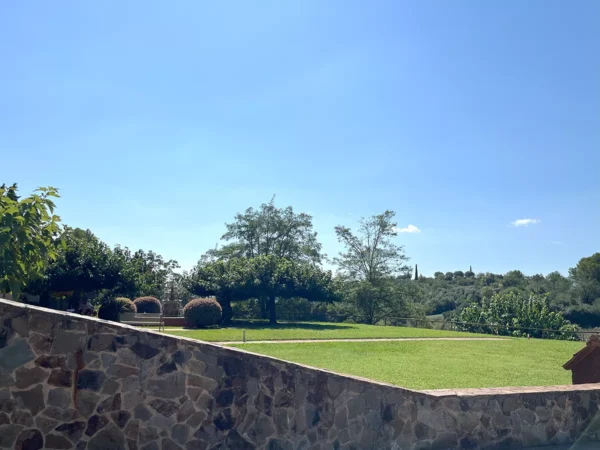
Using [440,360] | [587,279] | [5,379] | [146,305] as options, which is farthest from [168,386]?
[587,279]

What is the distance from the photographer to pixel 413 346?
21859 millimetres

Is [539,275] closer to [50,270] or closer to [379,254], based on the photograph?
[379,254]

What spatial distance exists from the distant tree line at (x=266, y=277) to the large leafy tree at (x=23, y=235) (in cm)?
2

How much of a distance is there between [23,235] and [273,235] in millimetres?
46832

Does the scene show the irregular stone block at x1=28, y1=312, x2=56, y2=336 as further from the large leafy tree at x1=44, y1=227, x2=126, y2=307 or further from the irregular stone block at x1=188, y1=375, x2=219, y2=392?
the large leafy tree at x1=44, y1=227, x2=126, y2=307

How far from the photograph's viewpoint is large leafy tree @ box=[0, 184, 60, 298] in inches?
295

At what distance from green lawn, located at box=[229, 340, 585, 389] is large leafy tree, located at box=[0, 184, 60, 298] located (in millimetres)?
8236

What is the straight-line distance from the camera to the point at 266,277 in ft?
117

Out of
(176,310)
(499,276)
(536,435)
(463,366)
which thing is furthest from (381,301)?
(499,276)

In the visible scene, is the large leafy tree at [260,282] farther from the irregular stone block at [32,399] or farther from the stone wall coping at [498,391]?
the irregular stone block at [32,399]

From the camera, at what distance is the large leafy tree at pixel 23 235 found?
7484 mm

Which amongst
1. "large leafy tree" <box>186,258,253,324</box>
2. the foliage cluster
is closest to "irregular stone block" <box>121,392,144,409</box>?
"large leafy tree" <box>186,258,253,324</box>

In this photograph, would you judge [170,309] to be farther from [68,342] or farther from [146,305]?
[68,342]

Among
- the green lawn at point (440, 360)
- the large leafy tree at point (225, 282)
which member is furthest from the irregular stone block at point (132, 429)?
the large leafy tree at point (225, 282)
